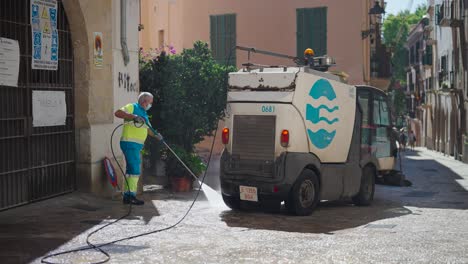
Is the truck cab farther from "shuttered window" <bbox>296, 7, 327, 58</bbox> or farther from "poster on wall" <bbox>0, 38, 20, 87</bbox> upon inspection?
"shuttered window" <bbox>296, 7, 327, 58</bbox>

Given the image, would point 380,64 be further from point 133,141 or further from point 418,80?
point 418,80

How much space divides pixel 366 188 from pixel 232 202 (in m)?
3.06

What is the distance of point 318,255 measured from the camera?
7488 millimetres

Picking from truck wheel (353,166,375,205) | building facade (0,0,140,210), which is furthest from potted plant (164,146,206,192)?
truck wheel (353,166,375,205)

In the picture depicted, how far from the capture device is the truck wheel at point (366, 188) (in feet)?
43.7

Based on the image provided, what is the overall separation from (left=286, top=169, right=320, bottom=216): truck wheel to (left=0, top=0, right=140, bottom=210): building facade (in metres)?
2.99

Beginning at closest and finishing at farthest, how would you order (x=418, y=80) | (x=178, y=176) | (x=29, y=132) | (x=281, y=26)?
(x=29, y=132) < (x=178, y=176) < (x=281, y=26) < (x=418, y=80)

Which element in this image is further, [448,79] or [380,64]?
[448,79]

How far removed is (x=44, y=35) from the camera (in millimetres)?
10383

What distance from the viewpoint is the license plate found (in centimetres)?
1105

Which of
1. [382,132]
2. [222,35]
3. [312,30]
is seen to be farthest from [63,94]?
[222,35]

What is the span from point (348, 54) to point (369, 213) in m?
15.6

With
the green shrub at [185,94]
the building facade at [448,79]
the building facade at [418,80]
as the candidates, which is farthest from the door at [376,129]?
the building facade at [418,80]

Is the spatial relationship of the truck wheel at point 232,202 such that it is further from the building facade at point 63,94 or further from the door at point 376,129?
the door at point 376,129
